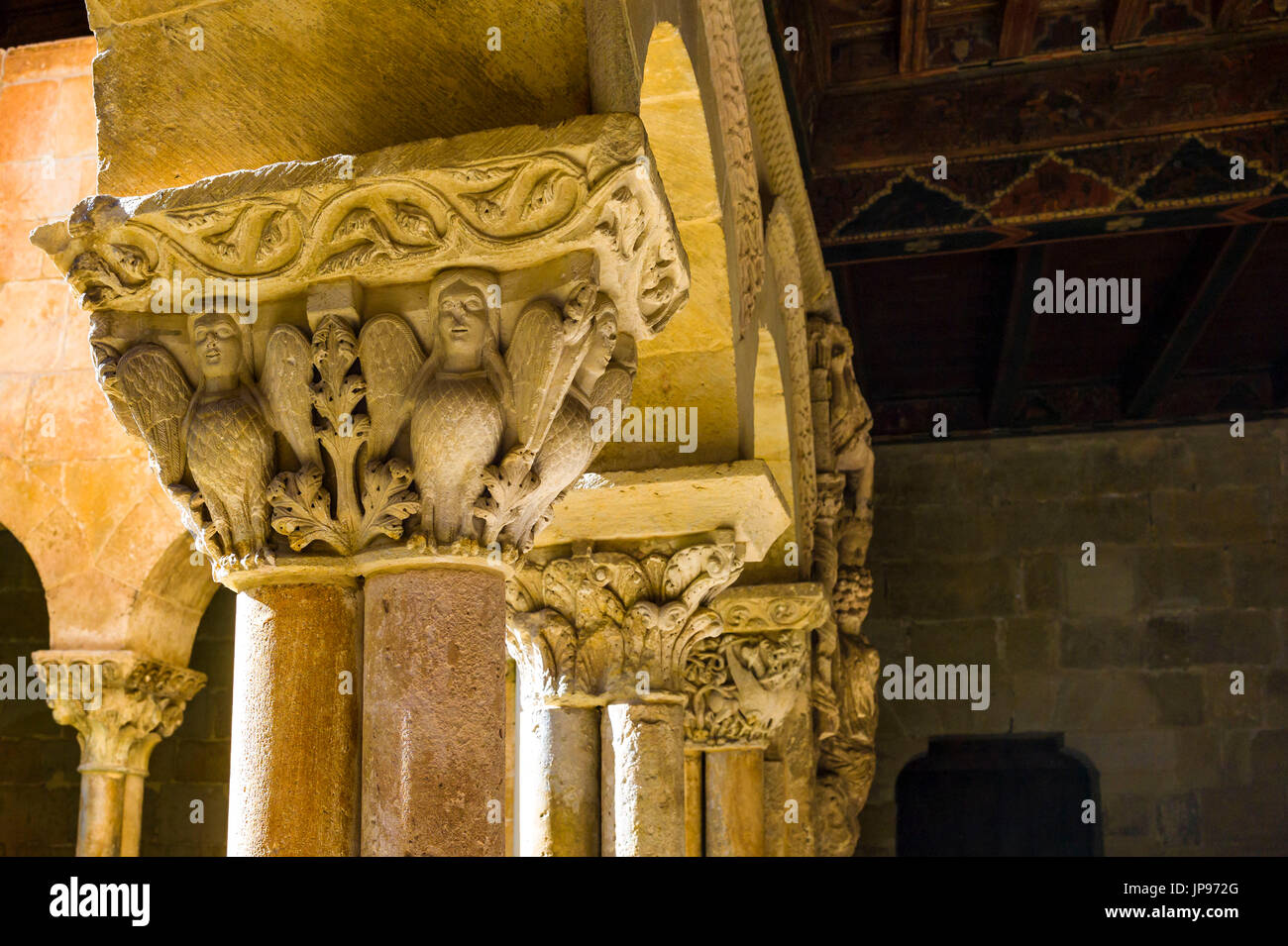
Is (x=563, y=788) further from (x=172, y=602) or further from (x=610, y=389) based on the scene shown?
(x=172, y=602)

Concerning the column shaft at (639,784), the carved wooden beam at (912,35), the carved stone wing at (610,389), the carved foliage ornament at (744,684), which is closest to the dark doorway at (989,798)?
the carved foliage ornament at (744,684)

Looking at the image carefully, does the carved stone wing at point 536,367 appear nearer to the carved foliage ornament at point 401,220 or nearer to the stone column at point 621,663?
the carved foliage ornament at point 401,220

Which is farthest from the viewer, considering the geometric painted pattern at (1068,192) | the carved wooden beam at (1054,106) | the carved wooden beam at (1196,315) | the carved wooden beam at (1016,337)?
the carved wooden beam at (1016,337)

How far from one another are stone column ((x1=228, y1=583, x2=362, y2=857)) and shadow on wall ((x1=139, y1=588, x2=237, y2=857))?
4.98 metres

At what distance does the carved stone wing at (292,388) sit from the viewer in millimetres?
2102

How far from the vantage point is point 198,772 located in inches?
276

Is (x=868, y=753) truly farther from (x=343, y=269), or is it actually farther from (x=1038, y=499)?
(x=343, y=269)

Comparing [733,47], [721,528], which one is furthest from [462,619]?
[733,47]

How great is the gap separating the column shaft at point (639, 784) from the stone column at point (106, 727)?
2.55 meters

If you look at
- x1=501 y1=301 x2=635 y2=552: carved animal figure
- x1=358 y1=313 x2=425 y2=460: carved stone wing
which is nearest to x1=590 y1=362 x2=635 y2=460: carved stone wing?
x1=501 y1=301 x2=635 y2=552: carved animal figure

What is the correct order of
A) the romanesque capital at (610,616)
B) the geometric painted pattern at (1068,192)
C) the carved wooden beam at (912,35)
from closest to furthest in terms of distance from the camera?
the romanesque capital at (610,616)
the carved wooden beam at (912,35)
the geometric painted pattern at (1068,192)

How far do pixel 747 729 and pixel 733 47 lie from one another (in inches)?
84.8

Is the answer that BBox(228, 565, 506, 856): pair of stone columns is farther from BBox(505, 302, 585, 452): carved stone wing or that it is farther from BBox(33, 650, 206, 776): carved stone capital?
BBox(33, 650, 206, 776): carved stone capital

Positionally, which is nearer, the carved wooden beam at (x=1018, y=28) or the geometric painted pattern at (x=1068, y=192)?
the carved wooden beam at (x=1018, y=28)
